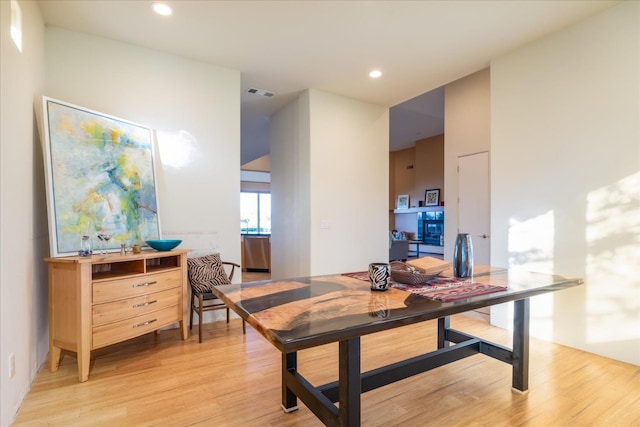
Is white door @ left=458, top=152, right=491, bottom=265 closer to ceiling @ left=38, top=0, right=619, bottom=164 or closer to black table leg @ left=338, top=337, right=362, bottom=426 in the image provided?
ceiling @ left=38, top=0, right=619, bottom=164

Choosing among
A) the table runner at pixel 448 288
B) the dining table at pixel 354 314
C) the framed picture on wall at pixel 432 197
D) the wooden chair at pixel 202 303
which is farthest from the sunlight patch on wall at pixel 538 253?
the framed picture on wall at pixel 432 197

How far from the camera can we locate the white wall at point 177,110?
3.11 metres

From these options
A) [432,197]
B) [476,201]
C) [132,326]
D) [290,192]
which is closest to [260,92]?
[290,192]

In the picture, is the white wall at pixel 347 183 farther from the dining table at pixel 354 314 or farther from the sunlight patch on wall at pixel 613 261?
the sunlight patch on wall at pixel 613 261

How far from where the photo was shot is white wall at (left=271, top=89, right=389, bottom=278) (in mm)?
4555

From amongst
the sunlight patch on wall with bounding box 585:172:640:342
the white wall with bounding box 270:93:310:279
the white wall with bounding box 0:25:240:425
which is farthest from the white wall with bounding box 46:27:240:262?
the sunlight patch on wall with bounding box 585:172:640:342

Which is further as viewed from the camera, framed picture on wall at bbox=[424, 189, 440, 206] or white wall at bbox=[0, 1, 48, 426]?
framed picture on wall at bbox=[424, 189, 440, 206]

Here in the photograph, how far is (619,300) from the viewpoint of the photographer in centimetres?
274

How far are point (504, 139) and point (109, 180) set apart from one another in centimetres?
408

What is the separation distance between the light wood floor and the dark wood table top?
32.4 inches

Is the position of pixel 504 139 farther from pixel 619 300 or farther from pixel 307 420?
pixel 307 420

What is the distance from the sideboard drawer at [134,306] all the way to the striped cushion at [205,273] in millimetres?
267

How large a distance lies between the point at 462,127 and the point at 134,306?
496 cm

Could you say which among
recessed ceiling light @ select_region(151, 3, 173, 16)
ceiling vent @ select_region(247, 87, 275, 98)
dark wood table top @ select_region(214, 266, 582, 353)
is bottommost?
dark wood table top @ select_region(214, 266, 582, 353)
